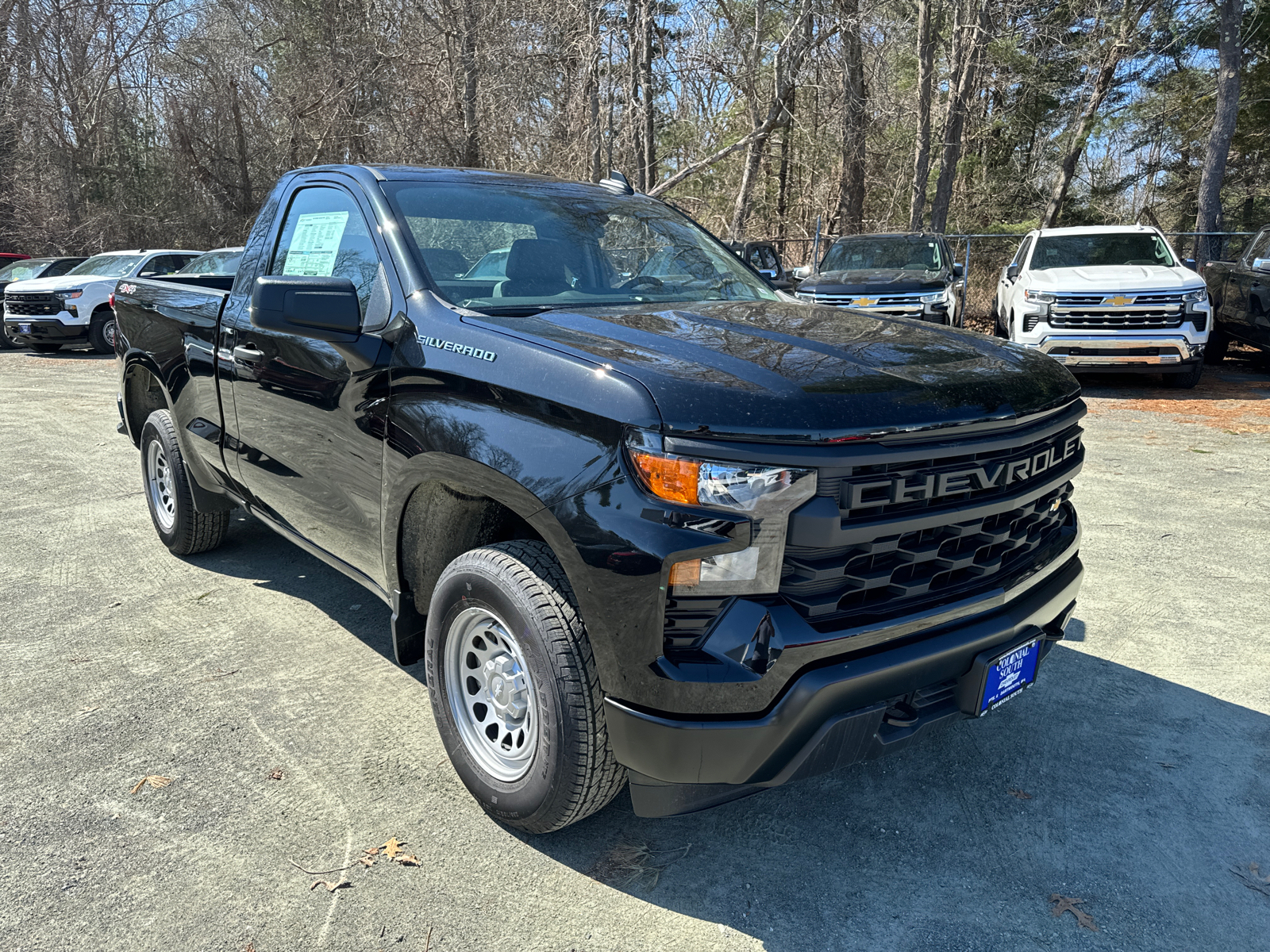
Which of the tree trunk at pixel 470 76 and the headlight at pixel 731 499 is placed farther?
the tree trunk at pixel 470 76

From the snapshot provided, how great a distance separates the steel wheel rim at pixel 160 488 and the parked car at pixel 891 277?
7585 millimetres

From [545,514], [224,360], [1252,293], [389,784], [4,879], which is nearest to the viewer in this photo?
[545,514]

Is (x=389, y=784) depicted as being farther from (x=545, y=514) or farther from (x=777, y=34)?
(x=777, y=34)

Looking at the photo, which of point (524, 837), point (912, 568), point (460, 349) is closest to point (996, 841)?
point (912, 568)

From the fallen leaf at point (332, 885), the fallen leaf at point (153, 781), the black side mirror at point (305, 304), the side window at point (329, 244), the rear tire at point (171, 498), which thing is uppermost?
the side window at point (329, 244)

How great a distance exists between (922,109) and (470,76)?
28.2 ft

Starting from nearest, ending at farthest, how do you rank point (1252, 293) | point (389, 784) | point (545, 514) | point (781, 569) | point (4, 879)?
point (781, 569), point (545, 514), point (4, 879), point (389, 784), point (1252, 293)

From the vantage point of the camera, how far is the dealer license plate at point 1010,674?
2.50 m

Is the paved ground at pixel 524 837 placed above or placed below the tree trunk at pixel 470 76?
below

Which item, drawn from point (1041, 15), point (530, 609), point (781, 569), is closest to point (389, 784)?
point (530, 609)

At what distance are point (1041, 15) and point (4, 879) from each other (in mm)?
24910

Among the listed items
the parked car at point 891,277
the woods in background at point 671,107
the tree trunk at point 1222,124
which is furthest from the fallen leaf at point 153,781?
the tree trunk at point 1222,124

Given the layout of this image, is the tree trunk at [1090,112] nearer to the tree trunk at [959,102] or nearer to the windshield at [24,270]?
the tree trunk at [959,102]

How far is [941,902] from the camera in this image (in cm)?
249
